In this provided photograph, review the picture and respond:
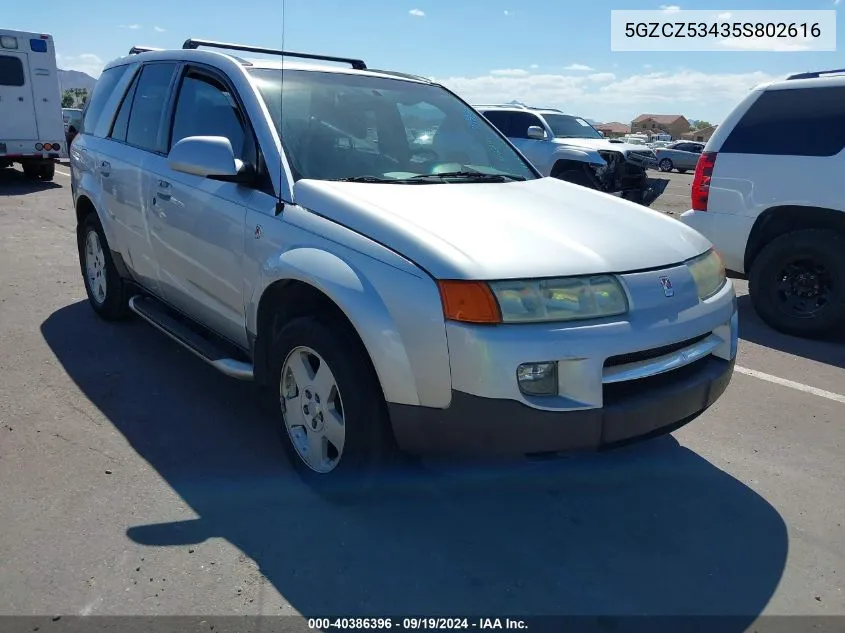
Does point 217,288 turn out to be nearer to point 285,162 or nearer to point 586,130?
point 285,162

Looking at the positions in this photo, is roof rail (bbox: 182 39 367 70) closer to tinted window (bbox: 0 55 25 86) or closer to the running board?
the running board

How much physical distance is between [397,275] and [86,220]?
3886mm

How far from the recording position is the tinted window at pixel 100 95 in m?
5.21

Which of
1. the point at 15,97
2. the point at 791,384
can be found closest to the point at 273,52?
the point at 791,384

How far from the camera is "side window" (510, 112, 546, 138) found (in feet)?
44.9

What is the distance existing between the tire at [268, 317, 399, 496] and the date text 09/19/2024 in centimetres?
59

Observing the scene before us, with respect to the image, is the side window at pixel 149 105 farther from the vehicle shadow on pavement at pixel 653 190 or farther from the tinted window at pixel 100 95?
the vehicle shadow on pavement at pixel 653 190

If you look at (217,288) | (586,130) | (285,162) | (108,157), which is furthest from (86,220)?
(586,130)

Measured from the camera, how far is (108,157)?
4891 mm

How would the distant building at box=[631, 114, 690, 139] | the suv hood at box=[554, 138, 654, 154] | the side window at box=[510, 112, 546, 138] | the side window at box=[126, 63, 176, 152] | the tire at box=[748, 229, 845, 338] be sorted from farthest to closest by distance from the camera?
the distant building at box=[631, 114, 690, 139] → the side window at box=[510, 112, 546, 138] → the suv hood at box=[554, 138, 654, 154] → the tire at box=[748, 229, 845, 338] → the side window at box=[126, 63, 176, 152]

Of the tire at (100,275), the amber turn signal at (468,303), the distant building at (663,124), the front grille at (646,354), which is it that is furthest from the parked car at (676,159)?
the distant building at (663,124)

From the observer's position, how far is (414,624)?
94.7 inches

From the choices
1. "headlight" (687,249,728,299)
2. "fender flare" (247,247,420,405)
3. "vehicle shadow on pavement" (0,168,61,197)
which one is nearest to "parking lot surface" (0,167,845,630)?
"fender flare" (247,247,420,405)

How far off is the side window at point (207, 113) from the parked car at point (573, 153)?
8579 mm
